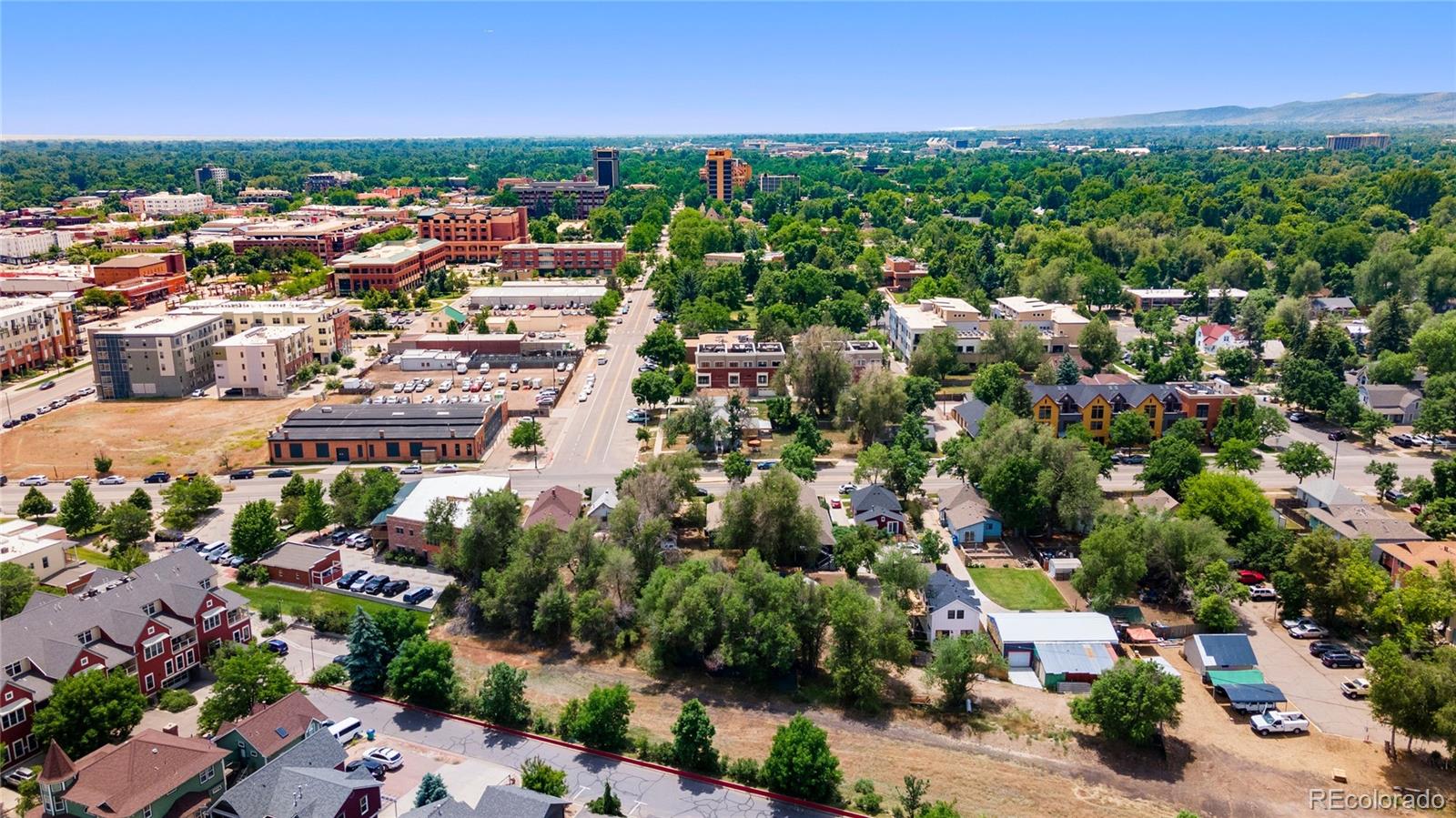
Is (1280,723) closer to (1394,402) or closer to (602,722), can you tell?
(602,722)

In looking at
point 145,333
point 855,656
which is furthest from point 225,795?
point 145,333

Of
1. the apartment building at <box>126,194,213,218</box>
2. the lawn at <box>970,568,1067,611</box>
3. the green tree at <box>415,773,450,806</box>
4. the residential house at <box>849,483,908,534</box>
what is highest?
the apartment building at <box>126,194,213,218</box>

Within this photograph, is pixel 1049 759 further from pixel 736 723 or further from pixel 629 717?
pixel 629 717

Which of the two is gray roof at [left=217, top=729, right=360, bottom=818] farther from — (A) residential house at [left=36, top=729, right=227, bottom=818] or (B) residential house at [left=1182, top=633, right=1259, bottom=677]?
(B) residential house at [left=1182, top=633, right=1259, bottom=677]

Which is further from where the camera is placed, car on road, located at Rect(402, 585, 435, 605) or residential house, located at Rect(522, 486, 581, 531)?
residential house, located at Rect(522, 486, 581, 531)

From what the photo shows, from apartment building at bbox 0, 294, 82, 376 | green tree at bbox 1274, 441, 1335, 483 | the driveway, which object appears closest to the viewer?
the driveway

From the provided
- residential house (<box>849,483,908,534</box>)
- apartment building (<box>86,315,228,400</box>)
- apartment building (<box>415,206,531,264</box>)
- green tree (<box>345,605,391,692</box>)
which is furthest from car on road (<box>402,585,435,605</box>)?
apartment building (<box>415,206,531,264</box>)
